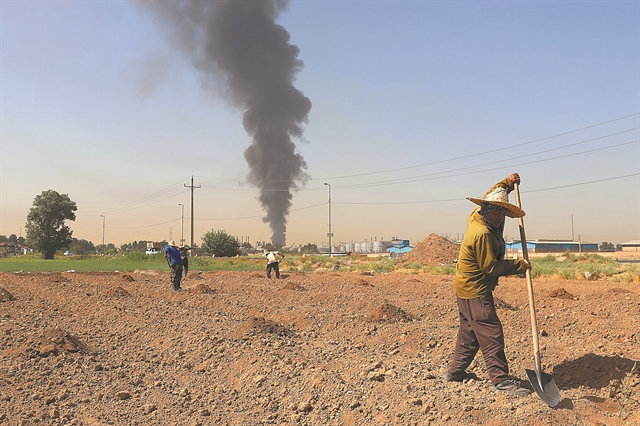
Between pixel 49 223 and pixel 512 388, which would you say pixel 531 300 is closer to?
pixel 512 388

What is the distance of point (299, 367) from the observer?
6.14 meters

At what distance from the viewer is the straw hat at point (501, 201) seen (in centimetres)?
487

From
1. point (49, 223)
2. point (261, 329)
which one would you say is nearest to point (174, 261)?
point (261, 329)

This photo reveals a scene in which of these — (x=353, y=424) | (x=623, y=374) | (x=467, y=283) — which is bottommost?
(x=353, y=424)

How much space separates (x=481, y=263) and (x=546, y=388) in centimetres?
121

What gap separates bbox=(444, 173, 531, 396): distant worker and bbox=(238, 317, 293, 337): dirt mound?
11.1 ft

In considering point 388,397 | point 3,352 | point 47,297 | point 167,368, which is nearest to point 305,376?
point 388,397

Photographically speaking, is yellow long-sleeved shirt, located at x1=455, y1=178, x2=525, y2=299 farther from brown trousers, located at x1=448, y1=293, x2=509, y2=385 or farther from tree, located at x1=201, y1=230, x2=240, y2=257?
tree, located at x1=201, y1=230, x2=240, y2=257

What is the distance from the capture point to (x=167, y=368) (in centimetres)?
680

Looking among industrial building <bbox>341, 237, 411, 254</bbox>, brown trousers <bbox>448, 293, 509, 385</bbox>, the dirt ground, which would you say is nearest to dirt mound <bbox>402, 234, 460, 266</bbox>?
the dirt ground

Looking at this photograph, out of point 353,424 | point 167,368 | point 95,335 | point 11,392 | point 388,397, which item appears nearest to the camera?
point 353,424

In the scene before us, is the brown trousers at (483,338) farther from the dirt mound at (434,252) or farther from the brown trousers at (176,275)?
the dirt mound at (434,252)

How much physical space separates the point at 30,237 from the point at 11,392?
246 feet

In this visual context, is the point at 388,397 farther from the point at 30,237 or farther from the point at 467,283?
the point at 30,237
